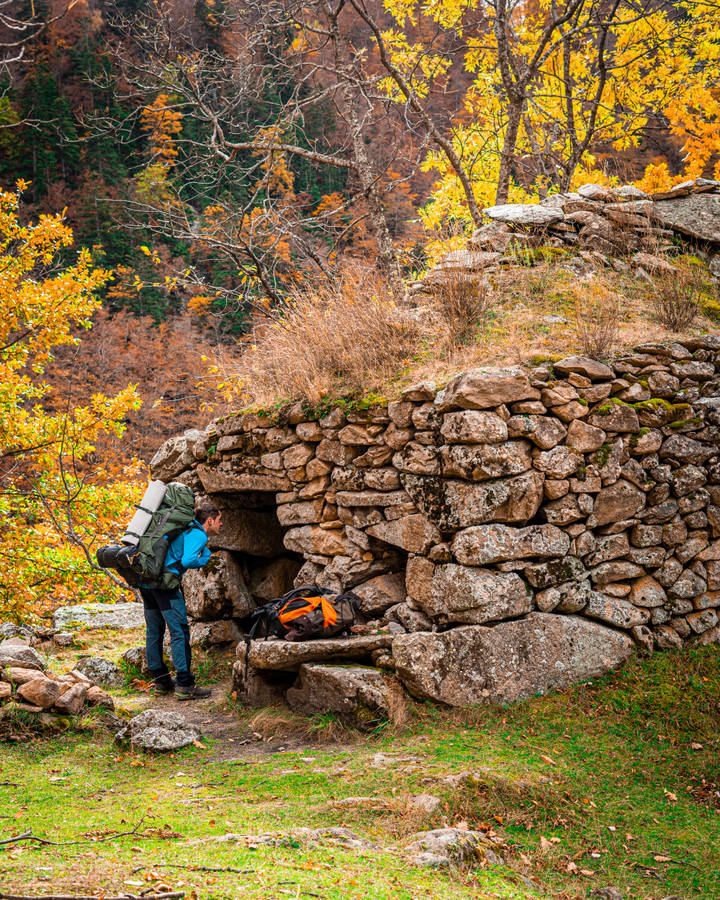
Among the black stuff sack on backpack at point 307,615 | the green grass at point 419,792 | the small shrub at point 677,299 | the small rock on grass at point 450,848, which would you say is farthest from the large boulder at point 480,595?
the small shrub at point 677,299

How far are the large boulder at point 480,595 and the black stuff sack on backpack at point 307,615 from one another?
33.9 inches

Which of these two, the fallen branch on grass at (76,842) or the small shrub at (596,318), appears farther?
the small shrub at (596,318)

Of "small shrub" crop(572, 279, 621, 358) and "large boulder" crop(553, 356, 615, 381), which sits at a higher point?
"small shrub" crop(572, 279, 621, 358)

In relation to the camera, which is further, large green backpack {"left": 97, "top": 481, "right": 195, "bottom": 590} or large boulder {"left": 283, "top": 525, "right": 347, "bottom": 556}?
large boulder {"left": 283, "top": 525, "right": 347, "bottom": 556}

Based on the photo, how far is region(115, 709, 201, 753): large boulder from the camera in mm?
4945

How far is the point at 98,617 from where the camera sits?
31.2 ft

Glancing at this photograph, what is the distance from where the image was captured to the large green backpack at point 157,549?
19.9ft

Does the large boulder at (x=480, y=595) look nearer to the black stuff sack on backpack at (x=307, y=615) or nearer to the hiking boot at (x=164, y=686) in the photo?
the black stuff sack on backpack at (x=307, y=615)

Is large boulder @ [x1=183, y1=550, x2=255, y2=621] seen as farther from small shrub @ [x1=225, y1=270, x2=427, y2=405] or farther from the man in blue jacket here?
small shrub @ [x1=225, y1=270, x2=427, y2=405]

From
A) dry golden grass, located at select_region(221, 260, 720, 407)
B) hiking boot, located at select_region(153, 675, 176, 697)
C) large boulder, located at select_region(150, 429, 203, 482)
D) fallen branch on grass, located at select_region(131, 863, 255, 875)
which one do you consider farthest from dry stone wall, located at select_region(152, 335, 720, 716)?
fallen branch on grass, located at select_region(131, 863, 255, 875)

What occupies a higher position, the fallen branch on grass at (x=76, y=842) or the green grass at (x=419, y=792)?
the fallen branch on grass at (x=76, y=842)

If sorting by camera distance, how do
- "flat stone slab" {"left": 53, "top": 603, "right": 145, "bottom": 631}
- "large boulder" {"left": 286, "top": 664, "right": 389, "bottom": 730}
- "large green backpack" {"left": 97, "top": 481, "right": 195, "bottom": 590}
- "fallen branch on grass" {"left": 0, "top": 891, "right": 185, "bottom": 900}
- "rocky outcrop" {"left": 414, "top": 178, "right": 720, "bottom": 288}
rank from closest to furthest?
"fallen branch on grass" {"left": 0, "top": 891, "right": 185, "bottom": 900}
"large boulder" {"left": 286, "top": 664, "right": 389, "bottom": 730}
"large green backpack" {"left": 97, "top": 481, "right": 195, "bottom": 590}
"rocky outcrop" {"left": 414, "top": 178, "right": 720, "bottom": 288}
"flat stone slab" {"left": 53, "top": 603, "right": 145, "bottom": 631}

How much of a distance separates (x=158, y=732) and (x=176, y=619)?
1350 mm

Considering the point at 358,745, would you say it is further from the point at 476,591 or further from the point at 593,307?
the point at 593,307
